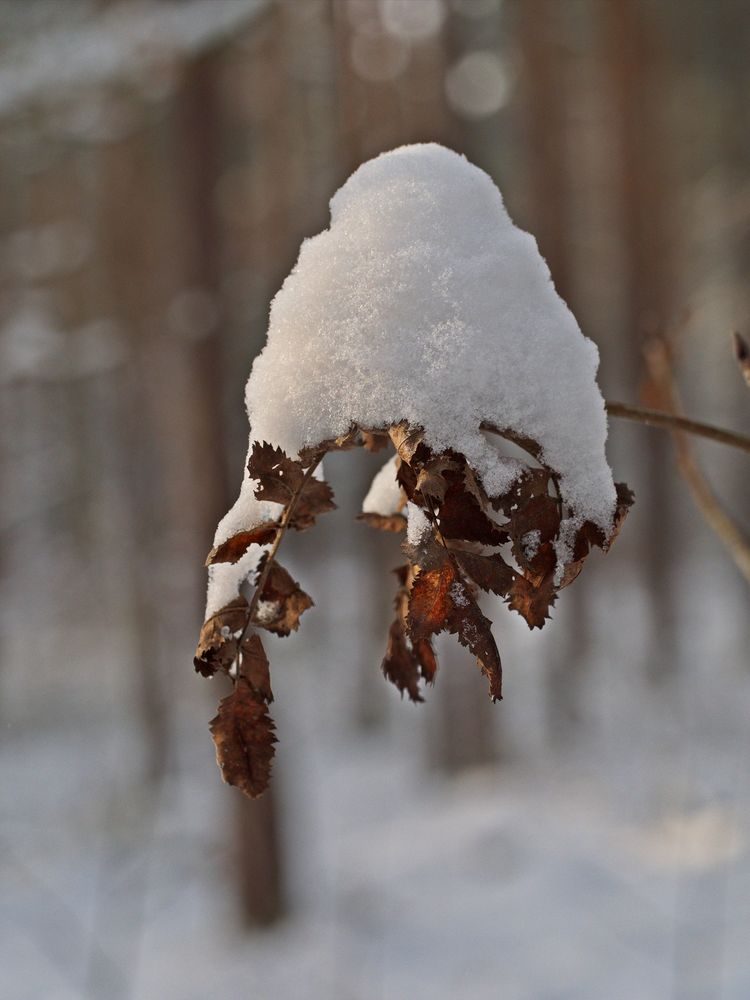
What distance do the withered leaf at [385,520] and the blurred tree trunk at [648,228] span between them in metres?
8.69

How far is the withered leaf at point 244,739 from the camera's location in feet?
2.57

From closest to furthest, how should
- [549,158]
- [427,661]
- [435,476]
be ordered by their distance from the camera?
[435,476] → [427,661] → [549,158]

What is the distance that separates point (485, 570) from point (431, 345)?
221 mm

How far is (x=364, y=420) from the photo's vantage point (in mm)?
783

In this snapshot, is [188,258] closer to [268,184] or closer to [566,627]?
[268,184]

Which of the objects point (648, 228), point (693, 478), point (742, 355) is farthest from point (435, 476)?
point (648, 228)

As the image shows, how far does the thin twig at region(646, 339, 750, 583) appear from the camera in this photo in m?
1.23

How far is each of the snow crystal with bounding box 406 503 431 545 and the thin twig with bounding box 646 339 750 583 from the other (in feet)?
Result: 1.99

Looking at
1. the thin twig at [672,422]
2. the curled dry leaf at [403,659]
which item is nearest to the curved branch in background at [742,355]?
the thin twig at [672,422]

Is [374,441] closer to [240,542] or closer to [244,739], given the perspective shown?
[240,542]

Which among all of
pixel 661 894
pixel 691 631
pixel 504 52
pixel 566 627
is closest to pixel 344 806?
pixel 661 894

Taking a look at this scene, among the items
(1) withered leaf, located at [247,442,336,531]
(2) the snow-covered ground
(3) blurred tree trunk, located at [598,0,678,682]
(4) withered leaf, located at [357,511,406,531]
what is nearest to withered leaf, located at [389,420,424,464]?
(1) withered leaf, located at [247,442,336,531]

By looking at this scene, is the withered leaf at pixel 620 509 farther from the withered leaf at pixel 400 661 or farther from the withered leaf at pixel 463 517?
the withered leaf at pixel 400 661

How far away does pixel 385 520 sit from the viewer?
0.97 m
